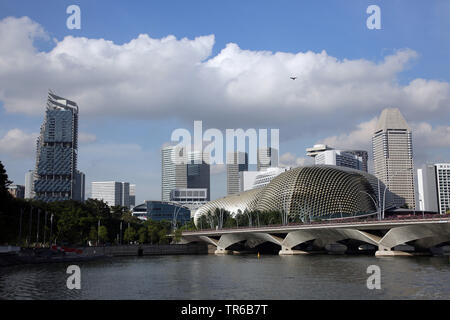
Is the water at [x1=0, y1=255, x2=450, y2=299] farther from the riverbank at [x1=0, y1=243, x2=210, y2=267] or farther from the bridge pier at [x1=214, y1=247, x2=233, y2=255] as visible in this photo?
the bridge pier at [x1=214, y1=247, x2=233, y2=255]

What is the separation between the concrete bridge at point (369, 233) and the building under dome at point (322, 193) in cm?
2332

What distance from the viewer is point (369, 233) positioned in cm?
8688

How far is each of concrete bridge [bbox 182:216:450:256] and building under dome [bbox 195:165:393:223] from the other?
2332 centimetres

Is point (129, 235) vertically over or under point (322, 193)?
under

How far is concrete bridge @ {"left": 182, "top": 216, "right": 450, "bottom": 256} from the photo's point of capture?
7460 cm

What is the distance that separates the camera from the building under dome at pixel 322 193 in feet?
445

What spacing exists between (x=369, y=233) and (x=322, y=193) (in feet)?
172

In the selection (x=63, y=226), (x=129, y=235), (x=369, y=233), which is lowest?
(x=129, y=235)

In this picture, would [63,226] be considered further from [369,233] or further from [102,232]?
[369,233]

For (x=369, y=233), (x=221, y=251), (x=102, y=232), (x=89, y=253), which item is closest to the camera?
(x=369, y=233)

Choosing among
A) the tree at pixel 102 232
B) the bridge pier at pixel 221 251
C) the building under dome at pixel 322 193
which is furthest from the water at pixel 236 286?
the building under dome at pixel 322 193

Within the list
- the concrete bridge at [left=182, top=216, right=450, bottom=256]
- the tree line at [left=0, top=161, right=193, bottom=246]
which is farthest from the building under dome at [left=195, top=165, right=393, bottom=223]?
the tree line at [left=0, top=161, right=193, bottom=246]

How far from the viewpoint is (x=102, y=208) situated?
14400cm

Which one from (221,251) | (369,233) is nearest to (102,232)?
(221,251)
